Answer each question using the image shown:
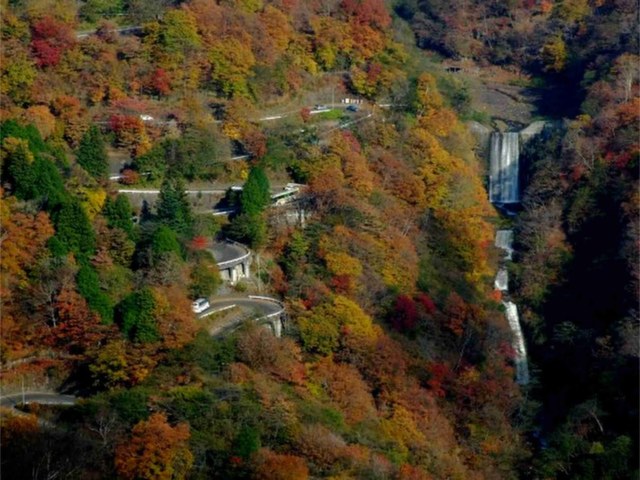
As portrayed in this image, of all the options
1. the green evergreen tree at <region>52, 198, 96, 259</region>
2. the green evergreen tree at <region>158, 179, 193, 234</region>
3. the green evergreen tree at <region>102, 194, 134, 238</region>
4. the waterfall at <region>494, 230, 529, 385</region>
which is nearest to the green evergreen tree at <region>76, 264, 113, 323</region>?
the green evergreen tree at <region>52, 198, 96, 259</region>

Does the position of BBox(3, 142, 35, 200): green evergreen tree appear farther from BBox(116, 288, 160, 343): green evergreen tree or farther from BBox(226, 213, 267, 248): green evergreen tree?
BBox(226, 213, 267, 248): green evergreen tree

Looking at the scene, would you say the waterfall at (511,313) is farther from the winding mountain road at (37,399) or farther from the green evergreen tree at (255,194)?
the winding mountain road at (37,399)

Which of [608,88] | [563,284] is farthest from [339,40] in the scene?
[563,284]

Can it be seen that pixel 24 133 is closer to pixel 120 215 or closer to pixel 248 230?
pixel 120 215

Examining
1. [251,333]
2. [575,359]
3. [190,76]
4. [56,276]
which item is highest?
[190,76]

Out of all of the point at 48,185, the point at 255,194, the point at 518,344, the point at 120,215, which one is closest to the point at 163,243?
the point at 120,215

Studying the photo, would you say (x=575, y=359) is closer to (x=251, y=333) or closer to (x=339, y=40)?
(x=251, y=333)
